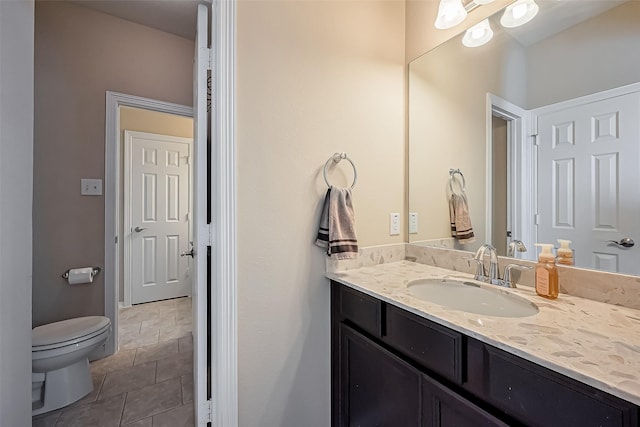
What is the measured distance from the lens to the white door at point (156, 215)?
10.2 ft

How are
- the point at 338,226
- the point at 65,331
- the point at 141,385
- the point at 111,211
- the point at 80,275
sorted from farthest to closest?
the point at 111,211 → the point at 80,275 → the point at 141,385 → the point at 65,331 → the point at 338,226

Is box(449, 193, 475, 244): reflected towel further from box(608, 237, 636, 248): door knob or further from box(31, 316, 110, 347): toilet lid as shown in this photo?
box(31, 316, 110, 347): toilet lid

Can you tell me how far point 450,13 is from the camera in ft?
4.04

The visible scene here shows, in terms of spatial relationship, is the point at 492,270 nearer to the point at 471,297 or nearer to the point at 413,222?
the point at 471,297

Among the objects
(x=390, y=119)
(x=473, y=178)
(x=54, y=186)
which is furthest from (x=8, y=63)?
(x=473, y=178)

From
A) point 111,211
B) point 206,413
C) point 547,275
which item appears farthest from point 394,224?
point 111,211

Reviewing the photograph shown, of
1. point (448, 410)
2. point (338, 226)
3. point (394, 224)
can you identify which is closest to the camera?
point (448, 410)

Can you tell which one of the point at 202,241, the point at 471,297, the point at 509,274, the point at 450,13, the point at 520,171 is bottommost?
the point at 471,297

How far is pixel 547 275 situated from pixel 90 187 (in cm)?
276

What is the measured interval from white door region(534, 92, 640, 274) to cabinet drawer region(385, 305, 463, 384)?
1.88ft

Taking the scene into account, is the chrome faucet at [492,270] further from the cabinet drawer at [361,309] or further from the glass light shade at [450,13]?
the glass light shade at [450,13]

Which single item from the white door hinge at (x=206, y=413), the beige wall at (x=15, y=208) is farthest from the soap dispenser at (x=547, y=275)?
the beige wall at (x=15, y=208)

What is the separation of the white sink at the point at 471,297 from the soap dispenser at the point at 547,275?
70 mm

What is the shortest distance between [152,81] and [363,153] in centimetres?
201
